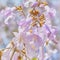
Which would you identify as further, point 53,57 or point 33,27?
point 53,57

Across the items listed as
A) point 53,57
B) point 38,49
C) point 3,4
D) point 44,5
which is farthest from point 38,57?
point 3,4

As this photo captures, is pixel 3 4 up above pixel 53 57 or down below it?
above

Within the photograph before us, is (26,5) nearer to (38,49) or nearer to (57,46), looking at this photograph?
(38,49)

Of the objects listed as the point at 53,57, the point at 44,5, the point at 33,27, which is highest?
the point at 44,5

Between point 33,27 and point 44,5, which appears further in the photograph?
point 44,5

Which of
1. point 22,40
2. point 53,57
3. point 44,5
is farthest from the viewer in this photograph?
point 53,57

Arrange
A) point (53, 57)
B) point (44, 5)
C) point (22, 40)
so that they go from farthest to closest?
point (53, 57) → point (44, 5) → point (22, 40)

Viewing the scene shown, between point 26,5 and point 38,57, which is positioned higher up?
point 26,5

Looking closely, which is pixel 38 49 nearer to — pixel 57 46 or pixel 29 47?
pixel 29 47

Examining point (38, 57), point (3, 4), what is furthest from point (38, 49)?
point (3, 4)
